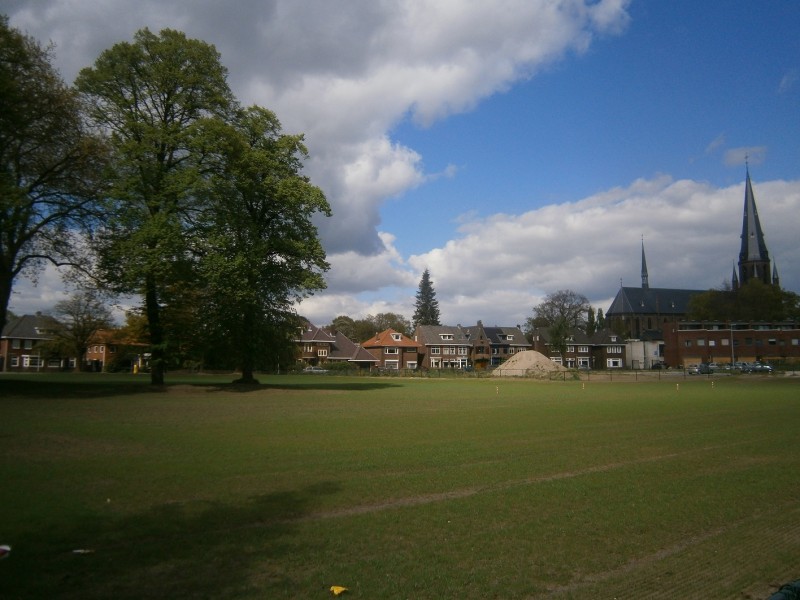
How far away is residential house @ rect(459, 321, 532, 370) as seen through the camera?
418ft

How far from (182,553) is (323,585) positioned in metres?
2.12

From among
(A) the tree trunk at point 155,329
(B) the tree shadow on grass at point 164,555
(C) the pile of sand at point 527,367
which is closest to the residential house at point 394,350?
(C) the pile of sand at point 527,367

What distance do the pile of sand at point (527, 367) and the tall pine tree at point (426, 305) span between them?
54.2 meters

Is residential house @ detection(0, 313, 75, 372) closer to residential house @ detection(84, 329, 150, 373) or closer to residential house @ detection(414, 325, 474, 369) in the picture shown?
residential house @ detection(84, 329, 150, 373)

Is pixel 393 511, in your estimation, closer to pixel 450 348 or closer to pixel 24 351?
pixel 24 351

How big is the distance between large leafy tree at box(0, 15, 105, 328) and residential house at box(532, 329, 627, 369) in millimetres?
109568

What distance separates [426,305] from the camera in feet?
472

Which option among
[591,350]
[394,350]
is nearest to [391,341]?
[394,350]

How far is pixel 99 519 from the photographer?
29.5 feet

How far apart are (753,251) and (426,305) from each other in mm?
76611

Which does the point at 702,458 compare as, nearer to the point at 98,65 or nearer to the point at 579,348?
the point at 98,65

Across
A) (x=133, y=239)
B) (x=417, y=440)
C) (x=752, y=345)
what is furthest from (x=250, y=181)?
(x=752, y=345)

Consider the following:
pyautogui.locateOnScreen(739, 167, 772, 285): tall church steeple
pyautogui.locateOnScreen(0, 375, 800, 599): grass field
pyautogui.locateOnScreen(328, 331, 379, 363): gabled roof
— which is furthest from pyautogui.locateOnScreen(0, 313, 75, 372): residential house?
pyautogui.locateOnScreen(739, 167, 772, 285): tall church steeple

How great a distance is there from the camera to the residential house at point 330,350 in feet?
373
